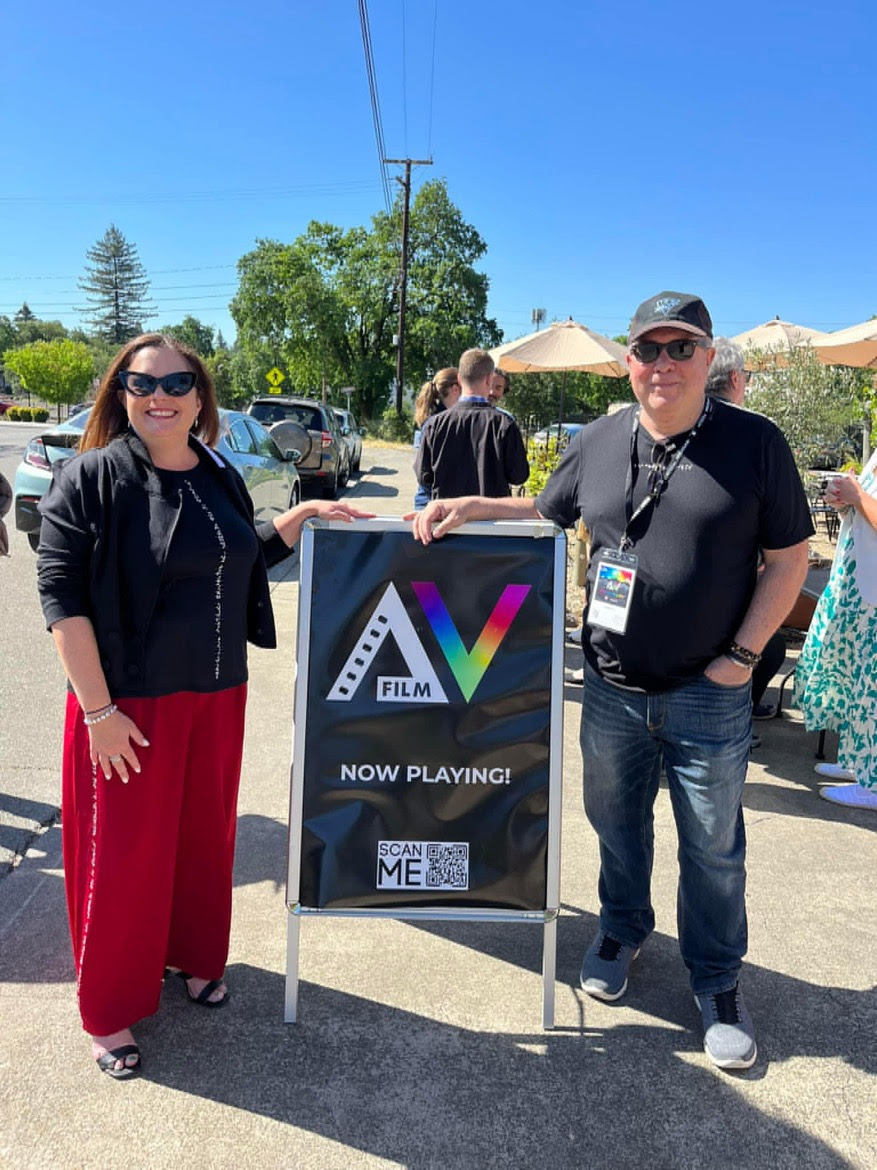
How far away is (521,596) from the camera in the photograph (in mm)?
2596

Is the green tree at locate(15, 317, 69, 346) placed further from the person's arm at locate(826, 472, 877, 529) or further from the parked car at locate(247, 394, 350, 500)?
the person's arm at locate(826, 472, 877, 529)

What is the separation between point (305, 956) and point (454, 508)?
5.23ft

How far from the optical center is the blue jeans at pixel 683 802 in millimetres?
2484

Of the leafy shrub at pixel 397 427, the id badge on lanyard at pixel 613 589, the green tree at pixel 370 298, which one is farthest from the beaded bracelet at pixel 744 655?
the green tree at pixel 370 298

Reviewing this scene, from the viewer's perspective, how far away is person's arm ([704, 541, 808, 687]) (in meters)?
2.39

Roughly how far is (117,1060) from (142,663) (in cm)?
107

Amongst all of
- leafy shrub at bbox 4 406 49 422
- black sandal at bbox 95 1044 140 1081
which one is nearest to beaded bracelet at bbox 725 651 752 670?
black sandal at bbox 95 1044 140 1081

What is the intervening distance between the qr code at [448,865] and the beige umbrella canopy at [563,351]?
25.8 feet

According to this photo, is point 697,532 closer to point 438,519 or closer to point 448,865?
point 438,519

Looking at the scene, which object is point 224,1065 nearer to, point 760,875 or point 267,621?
point 267,621

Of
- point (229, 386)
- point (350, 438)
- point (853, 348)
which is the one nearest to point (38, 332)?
point (229, 386)

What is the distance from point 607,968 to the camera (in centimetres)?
278

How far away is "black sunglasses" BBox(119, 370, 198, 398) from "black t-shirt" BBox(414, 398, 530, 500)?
3389 mm

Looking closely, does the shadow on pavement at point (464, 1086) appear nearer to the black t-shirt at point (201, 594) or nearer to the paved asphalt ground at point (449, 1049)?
the paved asphalt ground at point (449, 1049)
